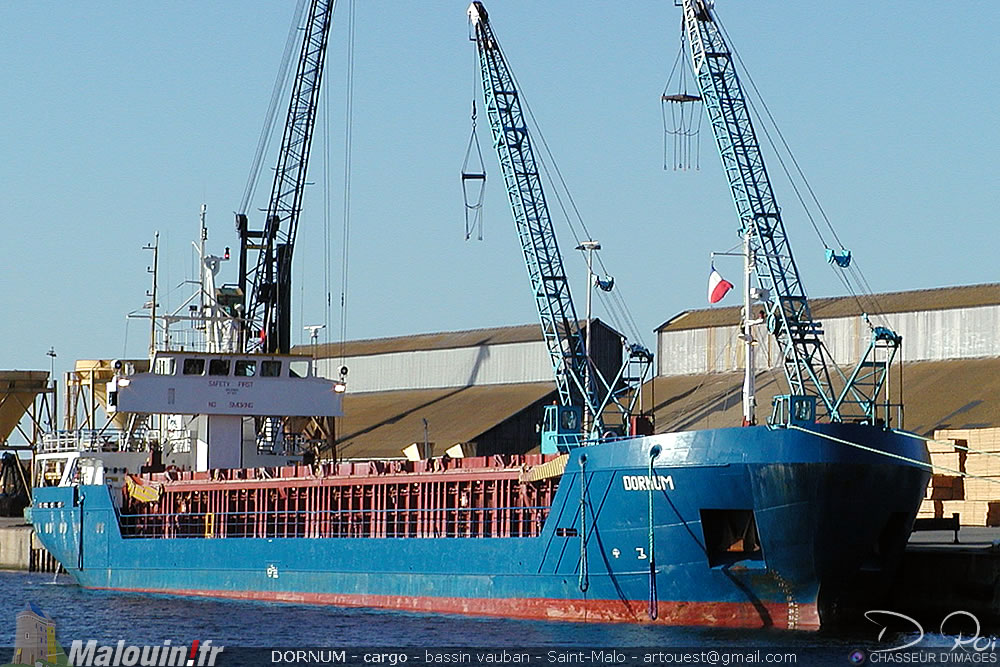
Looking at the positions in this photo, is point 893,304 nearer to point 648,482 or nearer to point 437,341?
point 437,341

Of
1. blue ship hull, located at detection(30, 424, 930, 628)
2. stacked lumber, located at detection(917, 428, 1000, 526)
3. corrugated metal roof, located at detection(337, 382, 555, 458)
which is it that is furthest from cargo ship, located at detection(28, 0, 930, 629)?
corrugated metal roof, located at detection(337, 382, 555, 458)

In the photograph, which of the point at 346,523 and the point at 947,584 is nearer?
the point at 947,584

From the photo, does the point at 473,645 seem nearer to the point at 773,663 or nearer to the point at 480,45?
the point at 773,663

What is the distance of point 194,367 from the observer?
46.2m

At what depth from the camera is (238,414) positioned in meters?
46.4

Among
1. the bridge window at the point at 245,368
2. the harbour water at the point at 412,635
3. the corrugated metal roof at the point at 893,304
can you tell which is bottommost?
the harbour water at the point at 412,635

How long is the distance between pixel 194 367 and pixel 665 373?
108ft

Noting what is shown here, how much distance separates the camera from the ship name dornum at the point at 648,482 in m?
32.0

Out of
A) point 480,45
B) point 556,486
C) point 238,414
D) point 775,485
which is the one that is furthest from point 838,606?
point 480,45

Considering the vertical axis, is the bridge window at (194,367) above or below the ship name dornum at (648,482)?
above

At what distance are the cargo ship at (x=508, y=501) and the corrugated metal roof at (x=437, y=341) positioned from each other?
26770 millimetres

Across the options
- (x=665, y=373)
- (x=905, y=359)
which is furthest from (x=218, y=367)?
(x=665, y=373)

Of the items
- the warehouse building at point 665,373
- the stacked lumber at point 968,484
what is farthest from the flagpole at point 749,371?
the warehouse building at point 665,373

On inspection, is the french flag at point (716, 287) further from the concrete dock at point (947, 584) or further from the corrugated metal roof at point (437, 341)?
the corrugated metal roof at point (437, 341)
